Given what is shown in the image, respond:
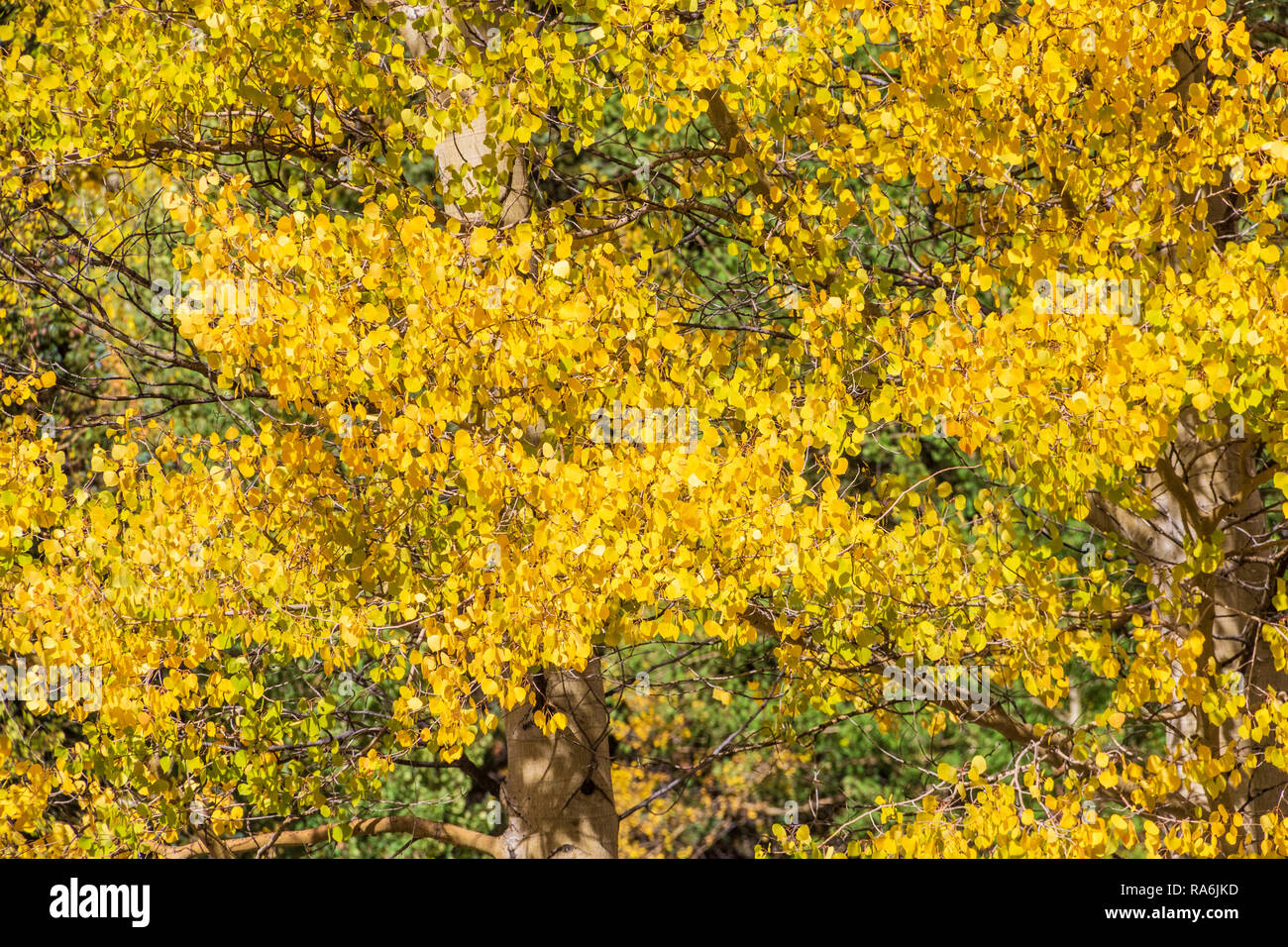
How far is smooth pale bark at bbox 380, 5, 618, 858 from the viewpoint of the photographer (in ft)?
19.3

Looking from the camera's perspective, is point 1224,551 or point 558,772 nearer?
point 1224,551

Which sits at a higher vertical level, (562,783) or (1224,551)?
(1224,551)

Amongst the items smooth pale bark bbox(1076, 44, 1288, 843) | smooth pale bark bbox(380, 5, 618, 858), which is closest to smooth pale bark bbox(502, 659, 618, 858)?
smooth pale bark bbox(380, 5, 618, 858)

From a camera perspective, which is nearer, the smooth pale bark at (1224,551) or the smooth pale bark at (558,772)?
the smooth pale bark at (1224,551)

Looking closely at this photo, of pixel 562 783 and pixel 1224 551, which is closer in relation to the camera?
pixel 1224 551

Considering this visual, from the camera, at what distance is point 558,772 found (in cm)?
596

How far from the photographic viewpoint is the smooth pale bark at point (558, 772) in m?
5.89

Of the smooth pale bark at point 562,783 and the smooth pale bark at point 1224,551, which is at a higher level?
the smooth pale bark at point 1224,551

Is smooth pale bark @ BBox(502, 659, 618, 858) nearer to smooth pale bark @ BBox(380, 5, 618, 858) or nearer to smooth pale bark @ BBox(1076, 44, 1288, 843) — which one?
smooth pale bark @ BBox(380, 5, 618, 858)

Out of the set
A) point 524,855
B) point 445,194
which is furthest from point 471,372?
point 524,855

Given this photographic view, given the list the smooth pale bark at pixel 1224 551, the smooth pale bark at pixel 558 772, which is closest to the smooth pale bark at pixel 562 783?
the smooth pale bark at pixel 558 772

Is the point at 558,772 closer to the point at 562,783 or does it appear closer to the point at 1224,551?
the point at 562,783

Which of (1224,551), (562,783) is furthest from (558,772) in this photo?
(1224,551)

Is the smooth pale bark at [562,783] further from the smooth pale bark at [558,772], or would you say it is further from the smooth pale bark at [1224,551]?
the smooth pale bark at [1224,551]
